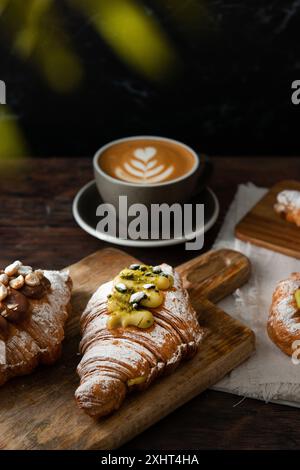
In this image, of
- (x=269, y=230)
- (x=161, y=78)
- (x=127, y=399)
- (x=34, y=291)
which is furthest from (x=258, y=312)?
(x=161, y=78)

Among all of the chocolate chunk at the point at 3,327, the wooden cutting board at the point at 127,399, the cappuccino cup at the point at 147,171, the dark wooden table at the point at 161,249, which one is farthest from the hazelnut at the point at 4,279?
the cappuccino cup at the point at 147,171

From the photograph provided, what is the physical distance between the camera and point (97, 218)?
7.19ft

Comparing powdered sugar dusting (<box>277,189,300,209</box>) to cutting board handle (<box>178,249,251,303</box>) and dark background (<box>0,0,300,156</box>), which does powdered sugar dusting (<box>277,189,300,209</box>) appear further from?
dark background (<box>0,0,300,156</box>)

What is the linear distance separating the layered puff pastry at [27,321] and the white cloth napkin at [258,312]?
401 mm

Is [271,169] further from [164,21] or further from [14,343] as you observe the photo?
[14,343]

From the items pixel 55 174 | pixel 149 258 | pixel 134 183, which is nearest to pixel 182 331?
pixel 149 258

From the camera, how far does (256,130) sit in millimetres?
2592

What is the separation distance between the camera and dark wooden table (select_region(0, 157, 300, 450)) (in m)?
1.47

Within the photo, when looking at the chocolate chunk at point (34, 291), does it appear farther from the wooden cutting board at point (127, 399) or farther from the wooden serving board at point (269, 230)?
Answer: the wooden serving board at point (269, 230)

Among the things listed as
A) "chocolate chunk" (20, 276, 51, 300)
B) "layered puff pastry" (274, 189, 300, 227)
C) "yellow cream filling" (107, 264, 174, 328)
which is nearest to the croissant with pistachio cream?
"yellow cream filling" (107, 264, 174, 328)

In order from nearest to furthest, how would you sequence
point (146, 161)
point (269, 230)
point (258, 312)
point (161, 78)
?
point (258, 312), point (269, 230), point (146, 161), point (161, 78)

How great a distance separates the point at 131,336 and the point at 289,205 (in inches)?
32.5

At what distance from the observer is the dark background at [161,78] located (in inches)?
91.2

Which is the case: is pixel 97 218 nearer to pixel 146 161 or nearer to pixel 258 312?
pixel 146 161
